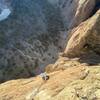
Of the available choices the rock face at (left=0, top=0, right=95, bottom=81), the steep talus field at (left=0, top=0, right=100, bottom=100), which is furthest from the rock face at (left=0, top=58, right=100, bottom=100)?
the rock face at (left=0, top=0, right=95, bottom=81)

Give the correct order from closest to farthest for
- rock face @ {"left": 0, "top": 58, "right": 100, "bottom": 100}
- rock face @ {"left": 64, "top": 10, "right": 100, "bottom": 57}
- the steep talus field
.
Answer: rock face @ {"left": 0, "top": 58, "right": 100, "bottom": 100}
the steep talus field
rock face @ {"left": 64, "top": 10, "right": 100, "bottom": 57}

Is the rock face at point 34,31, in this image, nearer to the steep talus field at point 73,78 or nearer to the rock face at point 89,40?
the rock face at point 89,40

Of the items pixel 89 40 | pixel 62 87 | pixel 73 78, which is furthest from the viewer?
pixel 89 40

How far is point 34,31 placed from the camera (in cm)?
4412

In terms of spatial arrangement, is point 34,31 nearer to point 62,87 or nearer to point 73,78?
point 73,78

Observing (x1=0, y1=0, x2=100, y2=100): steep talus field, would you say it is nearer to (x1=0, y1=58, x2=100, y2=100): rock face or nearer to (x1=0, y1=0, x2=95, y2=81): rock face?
(x1=0, y1=58, x2=100, y2=100): rock face

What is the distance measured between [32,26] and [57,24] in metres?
3.68

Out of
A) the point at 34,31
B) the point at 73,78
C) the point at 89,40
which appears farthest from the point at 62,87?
the point at 34,31

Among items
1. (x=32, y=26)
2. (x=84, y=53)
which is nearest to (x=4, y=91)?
(x=84, y=53)

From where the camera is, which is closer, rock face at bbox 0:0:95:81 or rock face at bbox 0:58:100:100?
rock face at bbox 0:58:100:100

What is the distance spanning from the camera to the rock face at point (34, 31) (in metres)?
36.5

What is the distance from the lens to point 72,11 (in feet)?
146

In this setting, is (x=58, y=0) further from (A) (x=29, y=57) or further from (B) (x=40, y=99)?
(B) (x=40, y=99)

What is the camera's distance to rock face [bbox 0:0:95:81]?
36.5 metres
